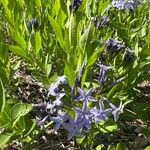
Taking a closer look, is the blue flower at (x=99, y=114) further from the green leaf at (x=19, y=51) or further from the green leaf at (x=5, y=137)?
the green leaf at (x=19, y=51)

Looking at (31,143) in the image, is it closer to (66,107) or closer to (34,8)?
(66,107)

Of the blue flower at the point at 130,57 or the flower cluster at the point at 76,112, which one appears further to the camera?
the blue flower at the point at 130,57

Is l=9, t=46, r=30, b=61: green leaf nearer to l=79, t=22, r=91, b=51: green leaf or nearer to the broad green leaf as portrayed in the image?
the broad green leaf

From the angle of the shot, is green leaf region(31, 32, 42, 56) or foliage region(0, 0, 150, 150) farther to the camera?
green leaf region(31, 32, 42, 56)

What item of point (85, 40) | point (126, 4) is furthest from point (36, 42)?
point (126, 4)

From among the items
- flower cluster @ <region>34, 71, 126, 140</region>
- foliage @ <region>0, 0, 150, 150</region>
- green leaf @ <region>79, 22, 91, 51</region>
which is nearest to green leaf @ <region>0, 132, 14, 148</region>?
foliage @ <region>0, 0, 150, 150</region>

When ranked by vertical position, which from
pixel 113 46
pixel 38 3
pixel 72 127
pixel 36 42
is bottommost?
pixel 72 127

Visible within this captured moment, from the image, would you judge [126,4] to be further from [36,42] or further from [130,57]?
[36,42]

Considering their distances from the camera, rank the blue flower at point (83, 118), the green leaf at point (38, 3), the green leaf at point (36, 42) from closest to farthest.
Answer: the blue flower at point (83, 118)
the green leaf at point (36, 42)
the green leaf at point (38, 3)

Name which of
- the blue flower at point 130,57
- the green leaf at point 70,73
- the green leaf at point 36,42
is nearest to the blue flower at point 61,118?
the green leaf at point 70,73
